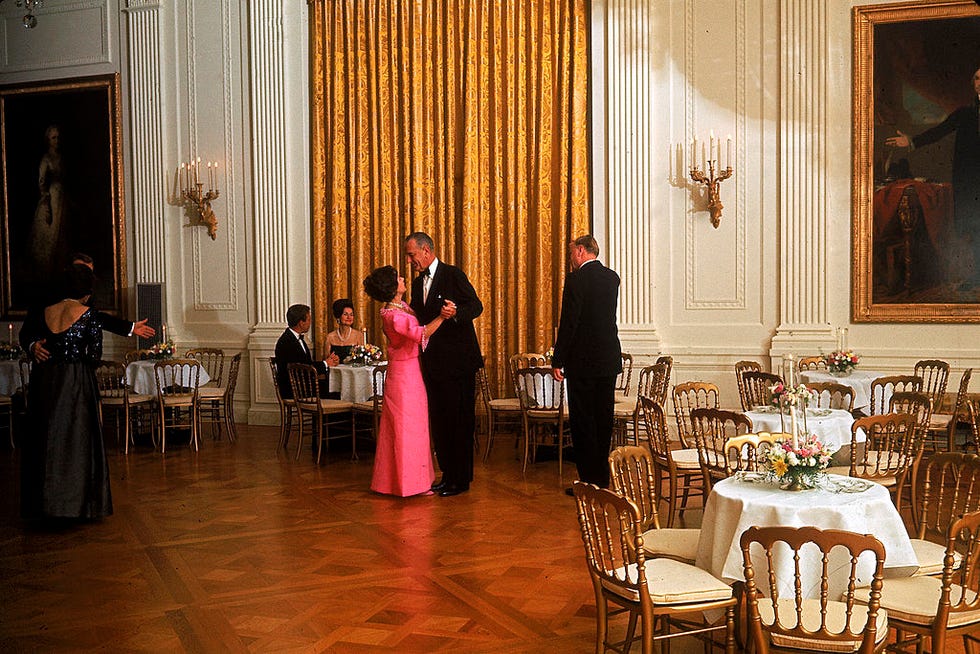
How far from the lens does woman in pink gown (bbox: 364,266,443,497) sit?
260 inches

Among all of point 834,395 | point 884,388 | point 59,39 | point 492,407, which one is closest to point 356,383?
point 492,407

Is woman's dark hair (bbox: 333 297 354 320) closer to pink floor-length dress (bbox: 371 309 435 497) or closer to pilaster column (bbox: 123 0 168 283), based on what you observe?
pink floor-length dress (bbox: 371 309 435 497)

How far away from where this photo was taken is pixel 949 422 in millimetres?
7371

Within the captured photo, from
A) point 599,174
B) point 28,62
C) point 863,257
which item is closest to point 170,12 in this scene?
point 28,62

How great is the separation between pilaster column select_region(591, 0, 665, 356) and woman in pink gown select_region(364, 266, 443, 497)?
133 inches

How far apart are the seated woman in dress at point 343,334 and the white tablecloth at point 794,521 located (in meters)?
5.81

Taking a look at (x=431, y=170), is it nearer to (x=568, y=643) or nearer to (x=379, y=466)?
(x=379, y=466)

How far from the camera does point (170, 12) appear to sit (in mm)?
11445

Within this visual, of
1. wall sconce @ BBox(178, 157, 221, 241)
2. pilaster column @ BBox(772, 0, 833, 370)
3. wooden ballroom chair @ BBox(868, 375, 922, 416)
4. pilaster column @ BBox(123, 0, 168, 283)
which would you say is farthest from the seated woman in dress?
wooden ballroom chair @ BBox(868, 375, 922, 416)

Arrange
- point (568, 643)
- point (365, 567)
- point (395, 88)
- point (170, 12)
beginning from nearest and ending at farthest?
point (568, 643) < point (365, 567) < point (395, 88) < point (170, 12)

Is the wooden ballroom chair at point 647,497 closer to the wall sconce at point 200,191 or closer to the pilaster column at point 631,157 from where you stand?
the pilaster column at point 631,157

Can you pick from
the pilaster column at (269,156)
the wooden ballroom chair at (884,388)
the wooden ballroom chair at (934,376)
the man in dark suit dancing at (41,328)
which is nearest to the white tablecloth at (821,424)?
the wooden ballroom chair at (884,388)

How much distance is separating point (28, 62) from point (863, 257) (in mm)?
10370

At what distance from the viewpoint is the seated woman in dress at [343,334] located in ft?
30.0
